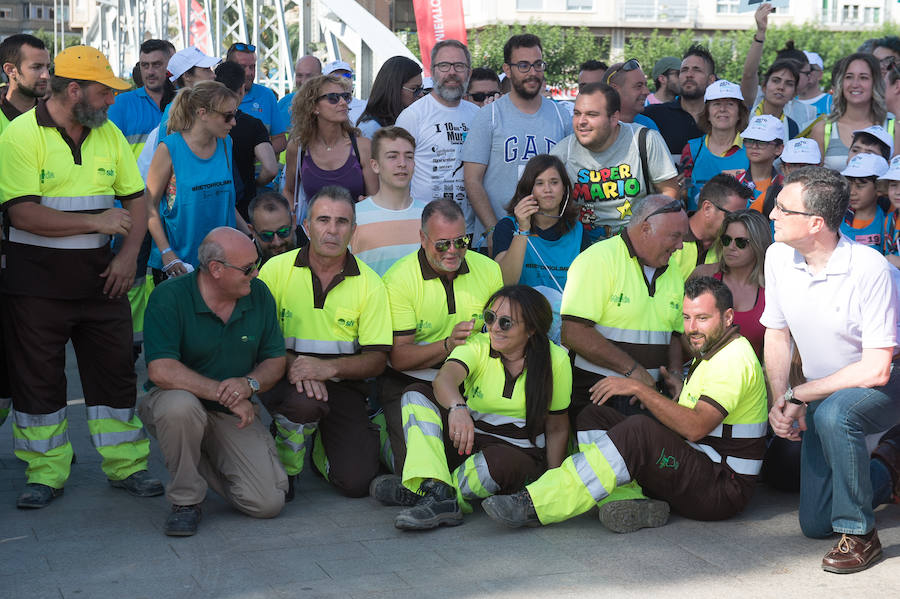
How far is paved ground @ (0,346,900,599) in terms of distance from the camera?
14.2 feet

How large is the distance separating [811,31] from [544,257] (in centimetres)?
6045

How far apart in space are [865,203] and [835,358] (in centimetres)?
209

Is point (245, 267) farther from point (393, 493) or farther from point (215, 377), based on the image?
point (393, 493)

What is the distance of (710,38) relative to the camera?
73500 millimetres

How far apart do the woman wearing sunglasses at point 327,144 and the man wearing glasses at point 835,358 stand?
309cm

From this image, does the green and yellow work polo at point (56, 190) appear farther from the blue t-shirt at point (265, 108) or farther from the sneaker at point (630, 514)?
the blue t-shirt at point (265, 108)

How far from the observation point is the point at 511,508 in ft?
16.1

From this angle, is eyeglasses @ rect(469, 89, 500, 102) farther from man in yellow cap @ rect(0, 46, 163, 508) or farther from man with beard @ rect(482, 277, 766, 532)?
man with beard @ rect(482, 277, 766, 532)

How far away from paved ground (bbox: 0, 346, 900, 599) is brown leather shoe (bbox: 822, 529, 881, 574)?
0.04 metres

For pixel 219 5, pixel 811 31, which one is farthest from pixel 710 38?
pixel 219 5

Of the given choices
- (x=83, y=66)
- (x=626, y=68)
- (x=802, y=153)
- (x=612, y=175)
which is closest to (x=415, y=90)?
(x=626, y=68)

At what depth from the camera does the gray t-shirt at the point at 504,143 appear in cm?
726

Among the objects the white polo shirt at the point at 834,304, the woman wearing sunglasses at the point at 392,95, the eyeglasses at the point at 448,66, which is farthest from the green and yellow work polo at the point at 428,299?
the woman wearing sunglasses at the point at 392,95

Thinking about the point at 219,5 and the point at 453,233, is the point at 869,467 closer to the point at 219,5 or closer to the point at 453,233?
the point at 453,233
